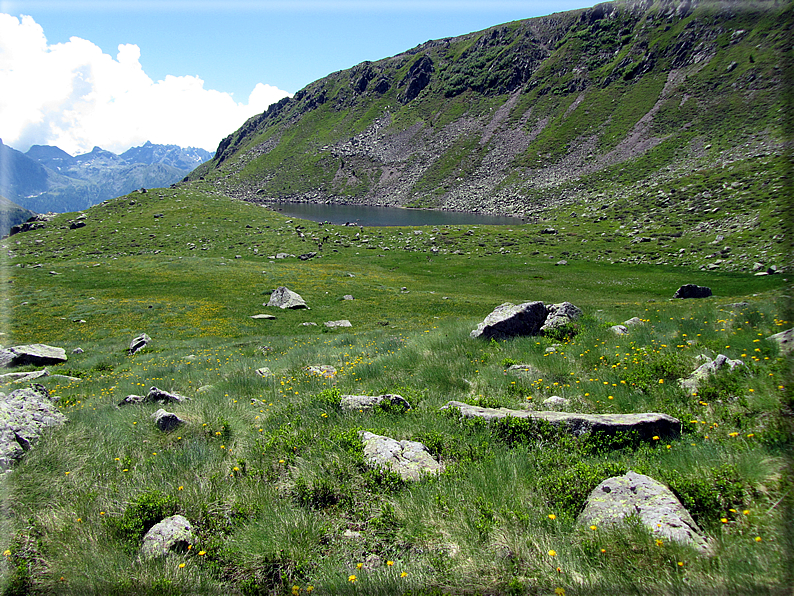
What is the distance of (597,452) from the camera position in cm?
607

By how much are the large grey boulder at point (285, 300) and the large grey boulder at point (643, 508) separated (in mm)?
31591

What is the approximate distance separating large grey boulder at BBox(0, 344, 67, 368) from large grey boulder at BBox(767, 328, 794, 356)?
93.8 feet

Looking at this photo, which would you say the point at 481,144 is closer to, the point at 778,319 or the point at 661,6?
the point at 661,6

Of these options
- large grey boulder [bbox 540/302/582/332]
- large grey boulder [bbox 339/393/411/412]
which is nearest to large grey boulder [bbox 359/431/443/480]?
large grey boulder [bbox 339/393/411/412]

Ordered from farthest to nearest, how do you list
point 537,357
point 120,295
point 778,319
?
point 120,295
point 537,357
point 778,319

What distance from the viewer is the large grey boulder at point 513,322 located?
45.3 ft

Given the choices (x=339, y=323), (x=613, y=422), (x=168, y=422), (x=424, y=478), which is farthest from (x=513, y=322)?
(x=339, y=323)

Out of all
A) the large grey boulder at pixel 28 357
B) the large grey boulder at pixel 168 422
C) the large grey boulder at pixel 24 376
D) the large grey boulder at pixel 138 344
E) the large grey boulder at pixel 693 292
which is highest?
the large grey boulder at pixel 168 422

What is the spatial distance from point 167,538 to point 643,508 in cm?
603

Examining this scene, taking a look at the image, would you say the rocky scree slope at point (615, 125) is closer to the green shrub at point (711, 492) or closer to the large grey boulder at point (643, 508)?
the green shrub at point (711, 492)

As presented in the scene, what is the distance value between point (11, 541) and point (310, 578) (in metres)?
3.90

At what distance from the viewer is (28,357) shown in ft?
62.4

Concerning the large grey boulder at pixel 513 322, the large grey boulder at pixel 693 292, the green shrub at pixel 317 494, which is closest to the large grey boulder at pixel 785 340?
the large grey boulder at pixel 513 322

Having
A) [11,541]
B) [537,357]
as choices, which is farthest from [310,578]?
[537,357]
